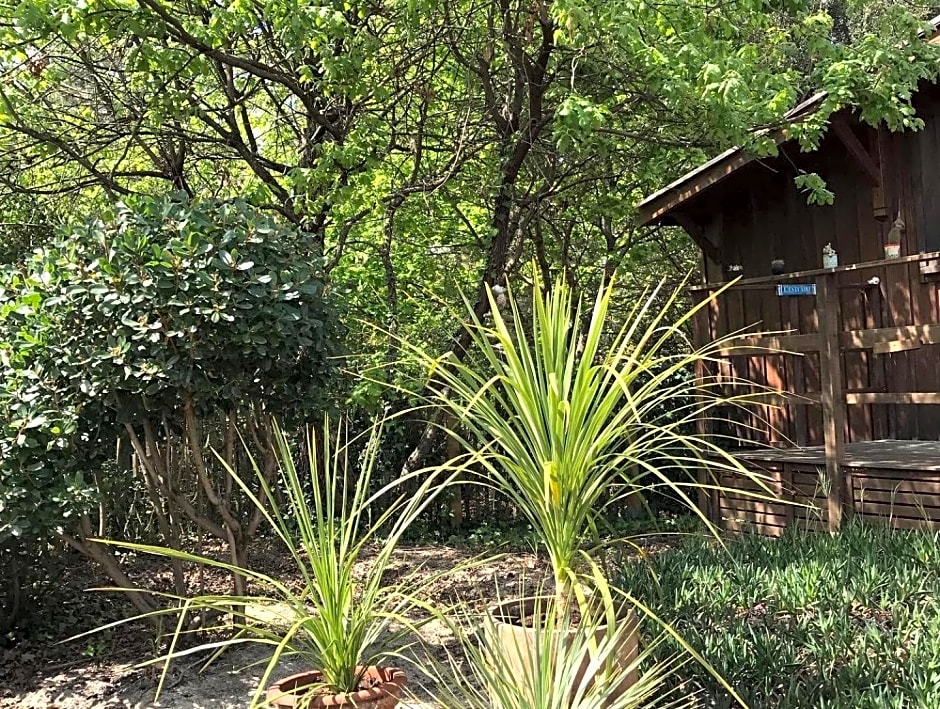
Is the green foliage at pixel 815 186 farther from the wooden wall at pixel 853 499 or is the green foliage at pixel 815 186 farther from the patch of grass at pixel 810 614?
the patch of grass at pixel 810 614

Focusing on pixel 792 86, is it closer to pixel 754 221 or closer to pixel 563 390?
pixel 754 221

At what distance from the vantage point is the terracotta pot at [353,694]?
119 inches

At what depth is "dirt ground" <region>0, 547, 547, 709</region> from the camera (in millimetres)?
4938

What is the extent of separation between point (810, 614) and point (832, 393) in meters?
2.56

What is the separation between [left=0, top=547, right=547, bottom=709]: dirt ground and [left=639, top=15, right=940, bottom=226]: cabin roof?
3.94 m

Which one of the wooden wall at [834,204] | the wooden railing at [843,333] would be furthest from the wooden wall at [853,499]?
the wooden wall at [834,204]

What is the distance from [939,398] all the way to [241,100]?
5398 mm

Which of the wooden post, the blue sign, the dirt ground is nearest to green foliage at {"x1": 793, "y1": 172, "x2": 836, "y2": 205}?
the blue sign

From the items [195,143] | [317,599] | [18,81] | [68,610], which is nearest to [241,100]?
[195,143]

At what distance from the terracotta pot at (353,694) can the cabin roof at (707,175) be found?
5.26 m

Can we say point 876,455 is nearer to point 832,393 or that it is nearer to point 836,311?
point 832,393

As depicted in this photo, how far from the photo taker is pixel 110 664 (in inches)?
215

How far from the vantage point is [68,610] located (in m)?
6.39

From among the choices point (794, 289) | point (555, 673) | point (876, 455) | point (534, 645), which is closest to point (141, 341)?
point (534, 645)
